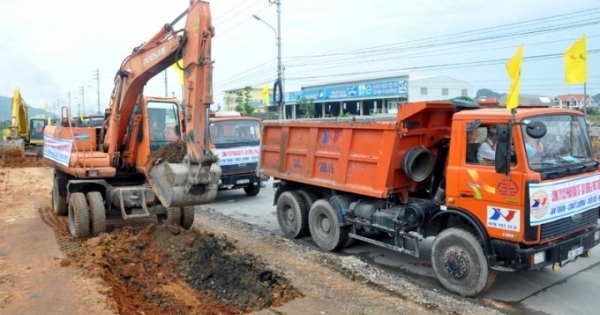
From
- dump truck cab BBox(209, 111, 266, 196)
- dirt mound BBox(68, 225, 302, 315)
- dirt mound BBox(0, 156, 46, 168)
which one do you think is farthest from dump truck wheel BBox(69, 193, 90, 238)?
dirt mound BBox(0, 156, 46, 168)

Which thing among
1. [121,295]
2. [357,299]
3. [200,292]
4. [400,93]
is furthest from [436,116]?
[400,93]

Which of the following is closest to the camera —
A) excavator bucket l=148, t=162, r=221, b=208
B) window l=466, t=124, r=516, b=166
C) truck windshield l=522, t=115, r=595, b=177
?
truck windshield l=522, t=115, r=595, b=177

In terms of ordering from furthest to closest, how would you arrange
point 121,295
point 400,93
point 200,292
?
1. point 400,93
2. point 200,292
3. point 121,295

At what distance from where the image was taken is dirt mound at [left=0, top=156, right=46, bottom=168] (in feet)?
70.7

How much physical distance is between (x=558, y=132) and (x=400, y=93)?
3895 cm

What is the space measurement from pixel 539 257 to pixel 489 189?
912 mm

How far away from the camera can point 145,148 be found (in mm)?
8258

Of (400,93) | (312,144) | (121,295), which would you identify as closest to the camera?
(121,295)

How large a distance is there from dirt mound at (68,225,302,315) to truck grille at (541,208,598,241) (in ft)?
9.34

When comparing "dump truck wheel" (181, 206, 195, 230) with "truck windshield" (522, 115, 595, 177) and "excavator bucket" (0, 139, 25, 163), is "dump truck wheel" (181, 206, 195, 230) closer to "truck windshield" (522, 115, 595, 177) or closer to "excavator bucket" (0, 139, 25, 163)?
"truck windshield" (522, 115, 595, 177)

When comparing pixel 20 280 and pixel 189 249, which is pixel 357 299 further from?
pixel 20 280

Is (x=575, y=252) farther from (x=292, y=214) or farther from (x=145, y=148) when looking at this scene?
(x=145, y=148)

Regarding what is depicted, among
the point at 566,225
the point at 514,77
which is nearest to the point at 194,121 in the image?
the point at 514,77

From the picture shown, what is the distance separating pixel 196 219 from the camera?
10102mm
